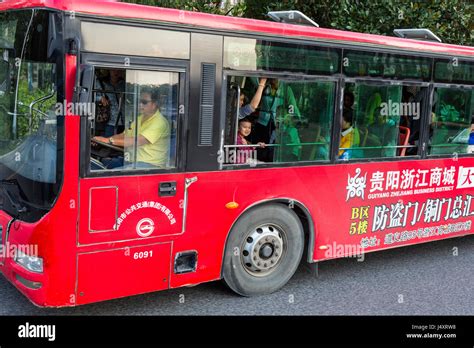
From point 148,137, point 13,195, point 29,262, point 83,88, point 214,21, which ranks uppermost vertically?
point 214,21

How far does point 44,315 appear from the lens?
4828 millimetres

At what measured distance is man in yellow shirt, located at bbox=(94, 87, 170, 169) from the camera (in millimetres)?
4570

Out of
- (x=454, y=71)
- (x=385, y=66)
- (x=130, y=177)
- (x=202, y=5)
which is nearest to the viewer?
(x=130, y=177)

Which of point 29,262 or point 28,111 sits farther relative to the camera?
point 28,111

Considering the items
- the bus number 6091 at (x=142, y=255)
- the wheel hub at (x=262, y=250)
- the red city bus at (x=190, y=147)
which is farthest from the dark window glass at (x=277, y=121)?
the bus number 6091 at (x=142, y=255)

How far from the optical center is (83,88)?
4.09 m

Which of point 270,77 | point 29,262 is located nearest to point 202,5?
point 270,77

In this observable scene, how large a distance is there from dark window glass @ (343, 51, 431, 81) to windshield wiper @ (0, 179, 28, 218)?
333 cm

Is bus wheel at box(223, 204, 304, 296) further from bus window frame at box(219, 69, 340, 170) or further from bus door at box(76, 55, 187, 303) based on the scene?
bus door at box(76, 55, 187, 303)

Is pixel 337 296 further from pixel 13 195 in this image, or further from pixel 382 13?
pixel 382 13

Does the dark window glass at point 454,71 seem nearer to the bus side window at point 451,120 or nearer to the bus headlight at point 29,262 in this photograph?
the bus side window at point 451,120

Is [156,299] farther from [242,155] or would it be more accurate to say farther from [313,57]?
[313,57]

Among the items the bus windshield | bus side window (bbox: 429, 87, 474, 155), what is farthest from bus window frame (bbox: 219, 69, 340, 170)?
bus side window (bbox: 429, 87, 474, 155)

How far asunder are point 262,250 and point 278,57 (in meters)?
1.84
